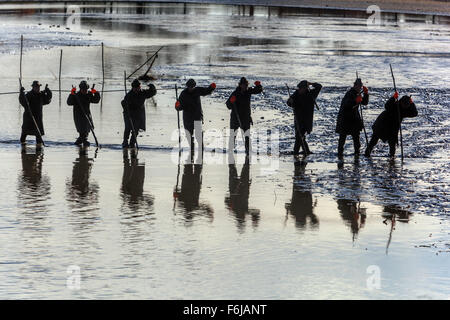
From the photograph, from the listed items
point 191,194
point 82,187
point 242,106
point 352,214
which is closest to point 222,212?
point 191,194

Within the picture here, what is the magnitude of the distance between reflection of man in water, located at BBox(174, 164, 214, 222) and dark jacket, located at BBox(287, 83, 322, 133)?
2.30 meters

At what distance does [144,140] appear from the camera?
2086cm

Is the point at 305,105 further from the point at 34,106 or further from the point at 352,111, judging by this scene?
the point at 34,106

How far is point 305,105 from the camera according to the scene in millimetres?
18281

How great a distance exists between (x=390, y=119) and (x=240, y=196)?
4.68m

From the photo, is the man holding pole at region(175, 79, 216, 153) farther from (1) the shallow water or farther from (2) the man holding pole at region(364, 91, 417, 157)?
(2) the man holding pole at region(364, 91, 417, 157)

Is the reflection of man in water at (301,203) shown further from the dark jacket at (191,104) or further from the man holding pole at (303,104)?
the dark jacket at (191,104)

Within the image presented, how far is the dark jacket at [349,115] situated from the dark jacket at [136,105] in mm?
3722

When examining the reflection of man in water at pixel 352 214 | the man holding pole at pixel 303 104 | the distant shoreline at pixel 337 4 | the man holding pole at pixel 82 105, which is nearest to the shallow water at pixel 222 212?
the reflection of man in water at pixel 352 214

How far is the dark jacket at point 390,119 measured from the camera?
18.1 m

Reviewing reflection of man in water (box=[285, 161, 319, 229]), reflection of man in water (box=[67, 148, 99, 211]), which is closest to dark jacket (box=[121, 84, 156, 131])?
reflection of man in water (box=[67, 148, 99, 211])
